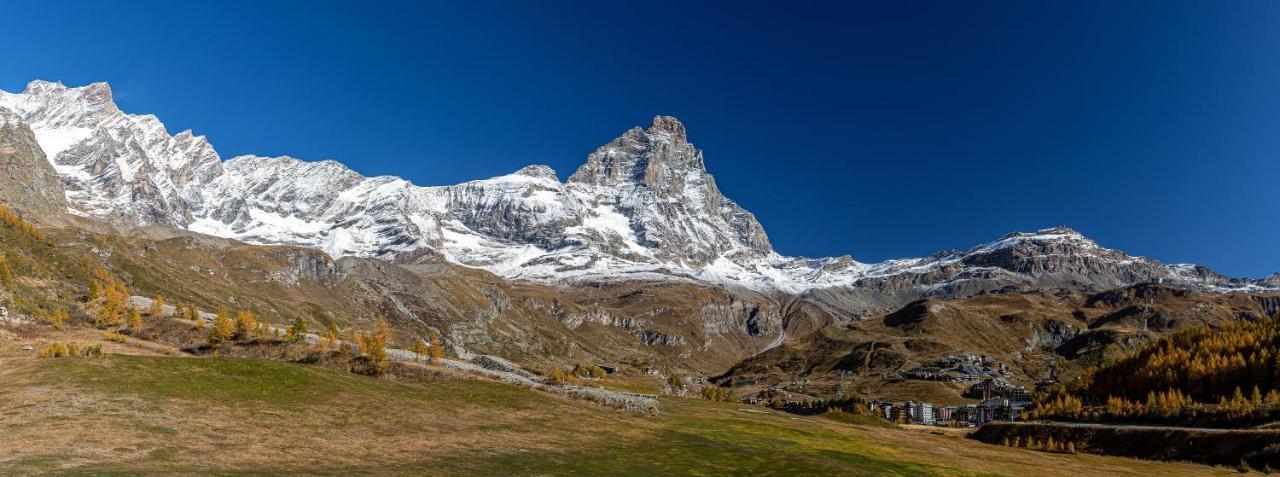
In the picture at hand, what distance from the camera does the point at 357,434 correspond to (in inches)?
1668

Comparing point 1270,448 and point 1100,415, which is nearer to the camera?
point 1270,448

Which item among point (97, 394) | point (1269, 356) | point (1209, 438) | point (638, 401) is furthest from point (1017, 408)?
point (97, 394)

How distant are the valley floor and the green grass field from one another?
132 millimetres

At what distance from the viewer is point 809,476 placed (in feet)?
136

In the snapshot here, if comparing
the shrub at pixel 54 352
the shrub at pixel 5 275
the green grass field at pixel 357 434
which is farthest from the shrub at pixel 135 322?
the green grass field at pixel 357 434

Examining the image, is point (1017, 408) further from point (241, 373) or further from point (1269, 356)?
point (241, 373)

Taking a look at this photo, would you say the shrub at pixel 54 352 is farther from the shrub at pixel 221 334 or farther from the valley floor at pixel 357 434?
the shrub at pixel 221 334

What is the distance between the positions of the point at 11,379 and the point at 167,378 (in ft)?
27.3

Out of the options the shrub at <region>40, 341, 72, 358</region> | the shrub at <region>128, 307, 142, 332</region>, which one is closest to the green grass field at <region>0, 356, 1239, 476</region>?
the shrub at <region>40, 341, 72, 358</region>

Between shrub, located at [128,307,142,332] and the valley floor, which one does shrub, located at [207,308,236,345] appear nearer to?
shrub, located at [128,307,142,332]

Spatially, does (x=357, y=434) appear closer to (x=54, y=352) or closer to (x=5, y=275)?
(x=54, y=352)

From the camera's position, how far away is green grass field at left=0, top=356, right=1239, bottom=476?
33594 millimetres

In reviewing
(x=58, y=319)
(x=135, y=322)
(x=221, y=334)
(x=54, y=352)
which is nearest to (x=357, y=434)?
(x=54, y=352)

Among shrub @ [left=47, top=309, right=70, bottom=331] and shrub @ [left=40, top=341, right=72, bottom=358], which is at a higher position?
shrub @ [left=47, top=309, right=70, bottom=331]
